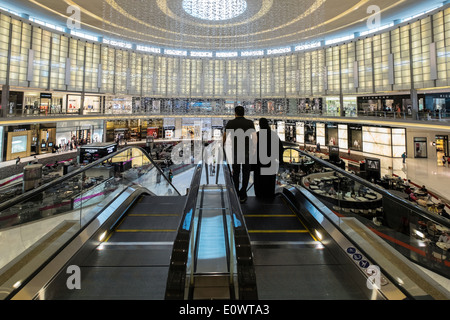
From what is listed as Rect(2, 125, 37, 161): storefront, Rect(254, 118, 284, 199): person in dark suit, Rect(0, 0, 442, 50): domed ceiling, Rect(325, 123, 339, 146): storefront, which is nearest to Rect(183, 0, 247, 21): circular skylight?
Rect(0, 0, 442, 50): domed ceiling

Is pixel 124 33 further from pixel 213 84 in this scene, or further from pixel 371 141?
pixel 371 141

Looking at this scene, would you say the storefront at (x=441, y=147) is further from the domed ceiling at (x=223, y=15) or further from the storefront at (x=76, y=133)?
the storefront at (x=76, y=133)

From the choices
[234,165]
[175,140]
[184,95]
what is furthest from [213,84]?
[234,165]

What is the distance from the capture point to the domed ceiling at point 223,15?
19859 mm

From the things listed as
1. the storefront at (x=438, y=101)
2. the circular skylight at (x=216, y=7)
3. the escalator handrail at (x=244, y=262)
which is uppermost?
the circular skylight at (x=216, y=7)

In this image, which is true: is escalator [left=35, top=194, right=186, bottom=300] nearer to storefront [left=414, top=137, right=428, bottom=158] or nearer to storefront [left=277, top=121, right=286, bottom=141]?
storefront [left=414, top=137, right=428, bottom=158]

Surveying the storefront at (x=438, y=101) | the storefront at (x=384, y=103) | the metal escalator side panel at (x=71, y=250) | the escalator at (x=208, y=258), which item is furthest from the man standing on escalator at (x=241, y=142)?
the storefront at (x=438, y=101)

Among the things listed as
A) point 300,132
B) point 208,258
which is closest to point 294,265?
point 208,258

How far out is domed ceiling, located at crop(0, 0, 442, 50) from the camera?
19.9m

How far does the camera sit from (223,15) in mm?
20047

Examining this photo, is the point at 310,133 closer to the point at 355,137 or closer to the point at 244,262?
the point at 355,137

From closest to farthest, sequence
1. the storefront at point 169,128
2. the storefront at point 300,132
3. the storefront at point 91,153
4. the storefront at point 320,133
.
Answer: the storefront at point 91,153
the storefront at point 320,133
the storefront at point 300,132
the storefront at point 169,128

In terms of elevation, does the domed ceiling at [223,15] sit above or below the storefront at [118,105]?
above
